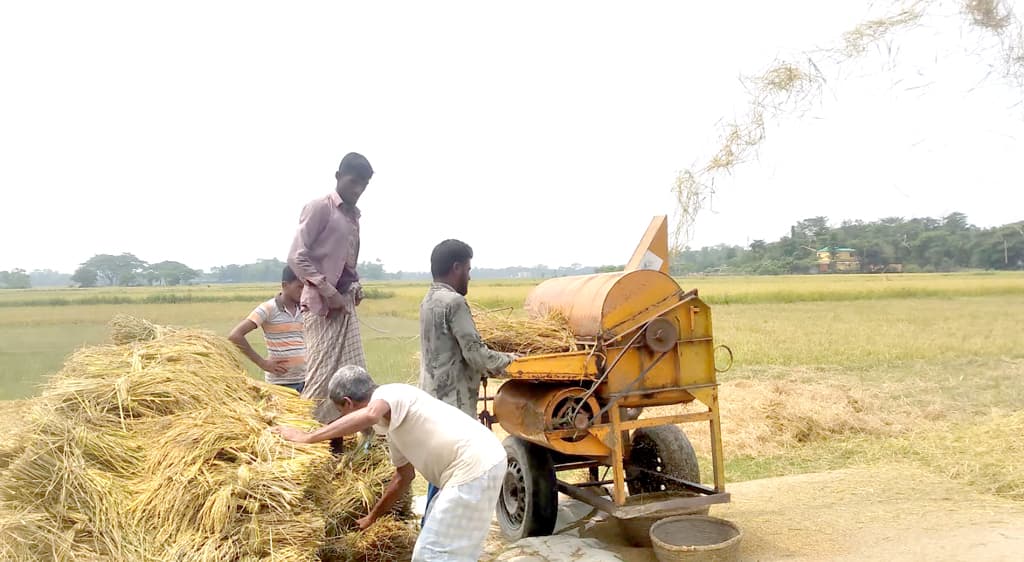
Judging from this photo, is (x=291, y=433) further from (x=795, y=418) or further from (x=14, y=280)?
(x=14, y=280)

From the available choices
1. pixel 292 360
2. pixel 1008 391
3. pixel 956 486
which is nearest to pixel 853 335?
pixel 1008 391

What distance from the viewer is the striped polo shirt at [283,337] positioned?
6070mm

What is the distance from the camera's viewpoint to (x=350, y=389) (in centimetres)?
386

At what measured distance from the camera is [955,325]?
23.0 meters

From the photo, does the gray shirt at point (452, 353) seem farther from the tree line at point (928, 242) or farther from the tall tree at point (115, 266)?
the tall tree at point (115, 266)

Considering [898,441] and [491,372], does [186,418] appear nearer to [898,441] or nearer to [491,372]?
[491,372]

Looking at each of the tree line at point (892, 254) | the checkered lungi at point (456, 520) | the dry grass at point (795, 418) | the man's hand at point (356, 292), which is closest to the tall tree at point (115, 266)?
the tree line at point (892, 254)

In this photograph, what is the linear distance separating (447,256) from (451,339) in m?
0.55

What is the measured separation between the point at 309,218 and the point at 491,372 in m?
1.68

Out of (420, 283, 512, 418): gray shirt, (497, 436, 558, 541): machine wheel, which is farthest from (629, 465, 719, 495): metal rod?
(420, 283, 512, 418): gray shirt

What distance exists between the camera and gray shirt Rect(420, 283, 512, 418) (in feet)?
15.7

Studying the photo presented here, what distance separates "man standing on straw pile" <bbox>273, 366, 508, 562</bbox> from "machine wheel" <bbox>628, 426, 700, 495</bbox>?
257 cm

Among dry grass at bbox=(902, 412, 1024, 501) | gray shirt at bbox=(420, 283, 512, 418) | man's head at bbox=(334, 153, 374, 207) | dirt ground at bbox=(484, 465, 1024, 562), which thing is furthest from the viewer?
dry grass at bbox=(902, 412, 1024, 501)

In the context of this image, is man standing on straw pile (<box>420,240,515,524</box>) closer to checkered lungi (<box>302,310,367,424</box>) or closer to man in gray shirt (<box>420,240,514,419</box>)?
man in gray shirt (<box>420,240,514,419</box>)
